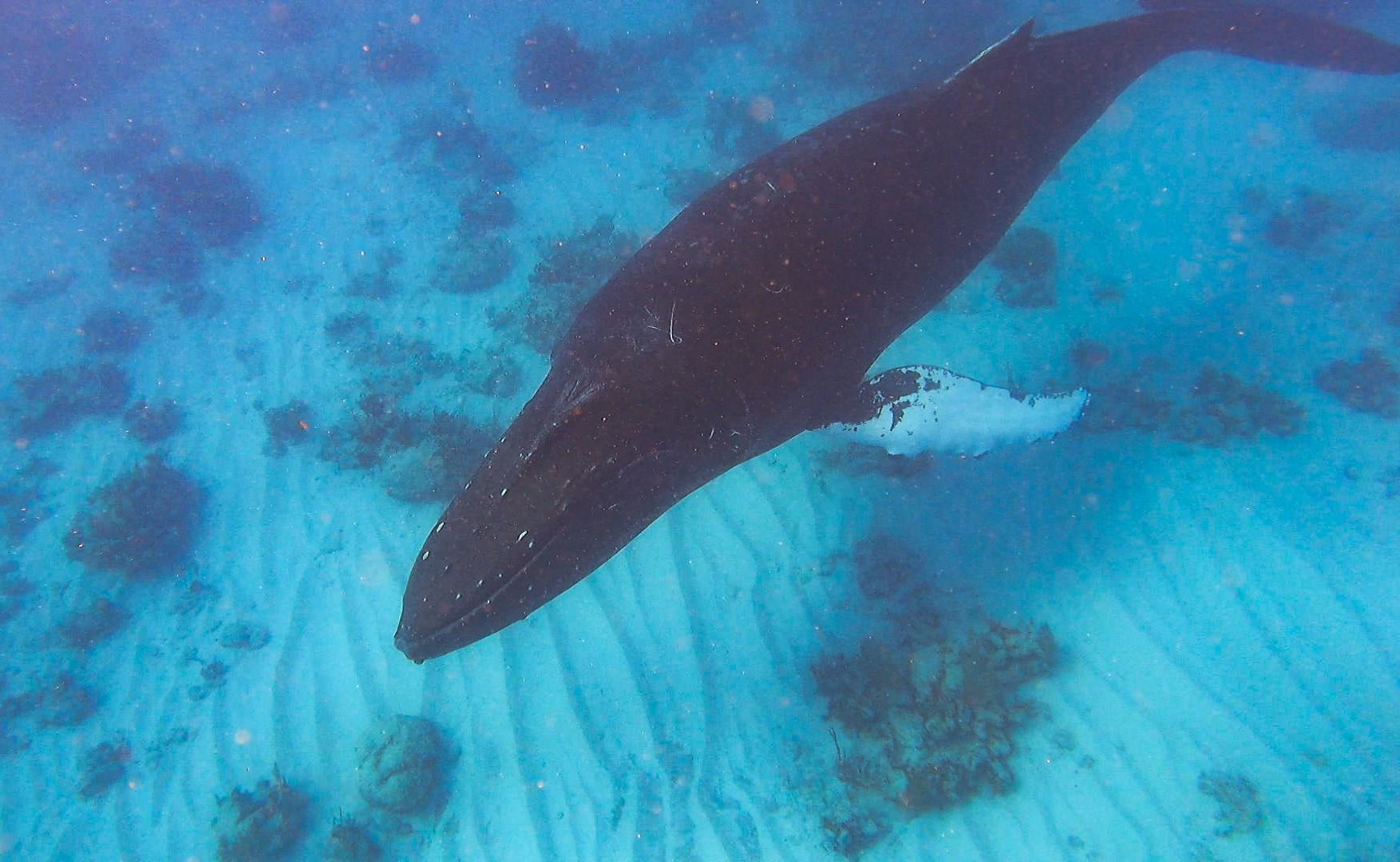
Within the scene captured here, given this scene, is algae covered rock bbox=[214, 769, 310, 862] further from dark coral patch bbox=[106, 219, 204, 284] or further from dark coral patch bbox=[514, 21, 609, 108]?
dark coral patch bbox=[514, 21, 609, 108]

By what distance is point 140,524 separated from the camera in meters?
8.89

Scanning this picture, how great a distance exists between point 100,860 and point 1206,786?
11.1 metres

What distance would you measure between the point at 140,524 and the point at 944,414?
11369 mm

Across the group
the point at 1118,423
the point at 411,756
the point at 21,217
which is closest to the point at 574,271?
the point at 411,756

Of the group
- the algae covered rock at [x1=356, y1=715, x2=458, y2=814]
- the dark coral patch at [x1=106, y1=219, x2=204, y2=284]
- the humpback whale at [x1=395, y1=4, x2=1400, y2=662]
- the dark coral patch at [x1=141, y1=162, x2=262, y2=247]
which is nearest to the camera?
the humpback whale at [x1=395, y1=4, x2=1400, y2=662]

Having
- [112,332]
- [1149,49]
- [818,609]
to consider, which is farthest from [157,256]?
[1149,49]

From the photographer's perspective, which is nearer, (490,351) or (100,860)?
(100,860)

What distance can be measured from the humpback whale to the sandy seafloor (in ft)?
8.15

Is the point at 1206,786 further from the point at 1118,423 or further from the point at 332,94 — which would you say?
the point at 332,94

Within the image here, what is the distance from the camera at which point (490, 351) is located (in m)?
9.53

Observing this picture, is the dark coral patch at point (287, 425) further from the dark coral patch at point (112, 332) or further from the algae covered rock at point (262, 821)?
the dark coral patch at point (112, 332)

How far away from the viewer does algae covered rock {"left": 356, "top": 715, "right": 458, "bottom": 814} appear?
5738mm

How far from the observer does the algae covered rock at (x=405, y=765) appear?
18.8 ft

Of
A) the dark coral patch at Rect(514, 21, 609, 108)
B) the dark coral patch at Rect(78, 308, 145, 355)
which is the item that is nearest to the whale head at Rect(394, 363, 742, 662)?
the dark coral patch at Rect(78, 308, 145, 355)
